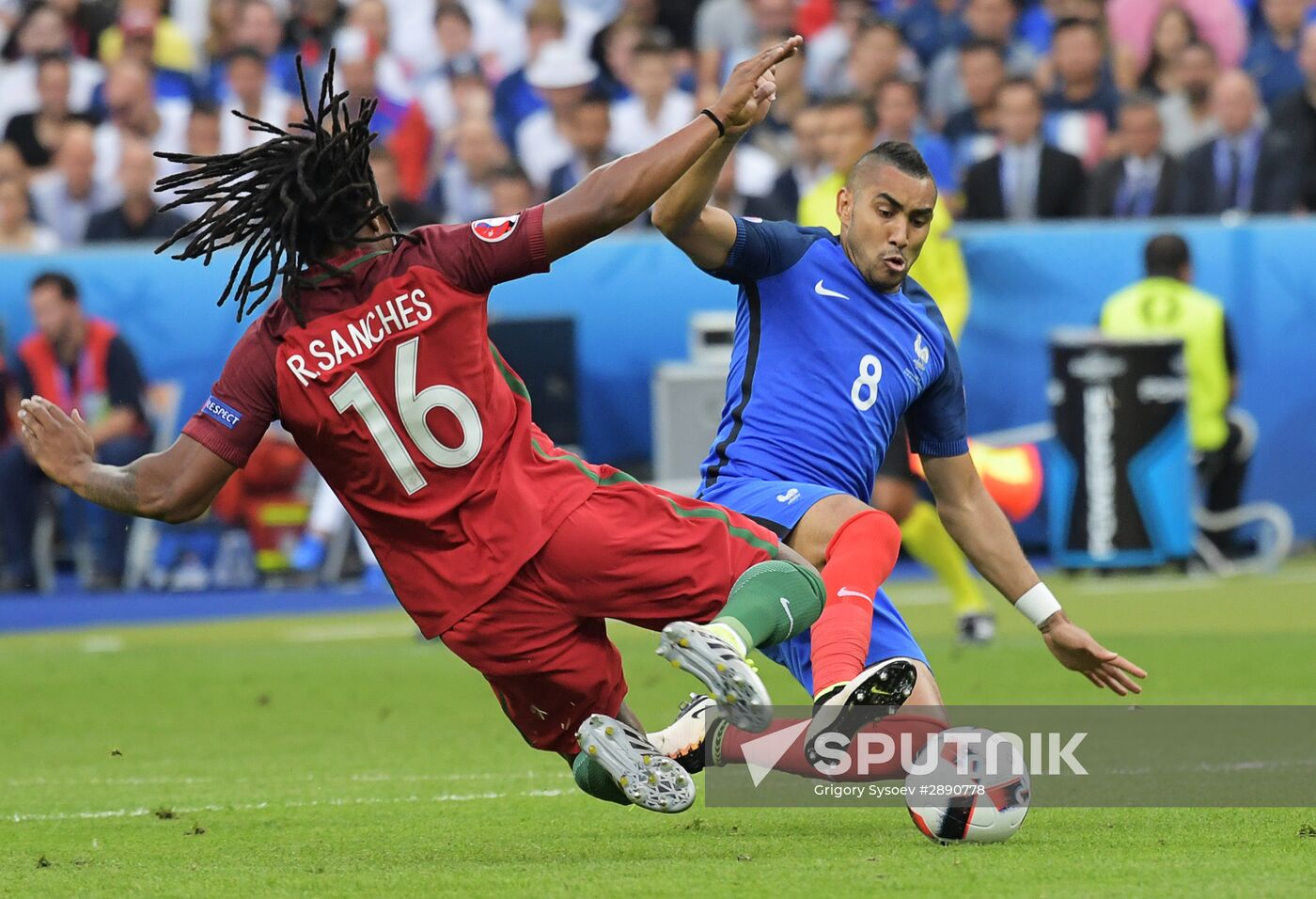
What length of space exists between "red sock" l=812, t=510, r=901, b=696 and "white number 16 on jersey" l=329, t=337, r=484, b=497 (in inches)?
41.7

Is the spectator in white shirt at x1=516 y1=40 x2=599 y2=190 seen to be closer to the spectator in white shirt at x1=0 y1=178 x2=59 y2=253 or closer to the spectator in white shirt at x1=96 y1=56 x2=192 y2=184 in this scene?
the spectator in white shirt at x1=96 y1=56 x2=192 y2=184

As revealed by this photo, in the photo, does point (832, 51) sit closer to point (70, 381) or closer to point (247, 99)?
point (247, 99)

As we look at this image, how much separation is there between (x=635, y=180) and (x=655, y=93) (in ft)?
39.0

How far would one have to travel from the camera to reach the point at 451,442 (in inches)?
214

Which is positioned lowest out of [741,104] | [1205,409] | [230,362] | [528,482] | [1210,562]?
[1210,562]

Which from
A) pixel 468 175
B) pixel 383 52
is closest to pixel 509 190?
pixel 468 175

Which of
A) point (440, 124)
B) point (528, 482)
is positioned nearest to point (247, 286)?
point (528, 482)

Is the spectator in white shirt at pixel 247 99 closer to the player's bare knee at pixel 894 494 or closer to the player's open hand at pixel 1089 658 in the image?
the player's bare knee at pixel 894 494

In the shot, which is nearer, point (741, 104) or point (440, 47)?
point (741, 104)

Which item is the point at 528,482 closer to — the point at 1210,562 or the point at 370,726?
the point at 370,726

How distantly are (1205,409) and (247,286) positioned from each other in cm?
1056

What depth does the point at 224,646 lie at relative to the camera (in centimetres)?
1260

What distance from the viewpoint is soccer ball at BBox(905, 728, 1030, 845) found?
571 centimetres

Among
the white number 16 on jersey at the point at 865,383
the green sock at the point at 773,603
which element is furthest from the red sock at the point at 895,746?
the white number 16 on jersey at the point at 865,383
